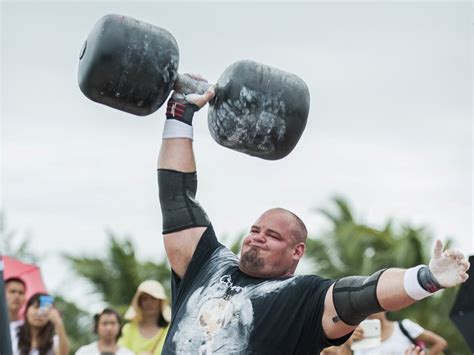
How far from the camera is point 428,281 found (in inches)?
193

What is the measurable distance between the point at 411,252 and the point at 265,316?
1389cm

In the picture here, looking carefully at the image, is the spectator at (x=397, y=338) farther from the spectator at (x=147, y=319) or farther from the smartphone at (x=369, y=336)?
the spectator at (x=147, y=319)

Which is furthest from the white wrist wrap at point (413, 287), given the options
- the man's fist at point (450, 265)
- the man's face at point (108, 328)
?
the man's face at point (108, 328)

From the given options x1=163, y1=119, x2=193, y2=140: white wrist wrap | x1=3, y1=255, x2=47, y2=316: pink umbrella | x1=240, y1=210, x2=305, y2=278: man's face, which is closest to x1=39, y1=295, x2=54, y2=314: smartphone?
x1=3, y1=255, x2=47, y2=316: pink umbrella

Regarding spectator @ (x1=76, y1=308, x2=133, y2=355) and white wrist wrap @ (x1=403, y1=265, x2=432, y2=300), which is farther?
spectator @ (x1=76, y1=308, x2=133, y2=355)

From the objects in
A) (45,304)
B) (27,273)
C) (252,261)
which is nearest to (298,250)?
(252,261)

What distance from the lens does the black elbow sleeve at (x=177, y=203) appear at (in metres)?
5.98

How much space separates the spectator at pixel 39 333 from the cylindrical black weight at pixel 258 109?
396cm

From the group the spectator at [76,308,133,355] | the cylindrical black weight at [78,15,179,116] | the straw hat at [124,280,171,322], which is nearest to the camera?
the cylindrical black weight at [78,15,179,116]

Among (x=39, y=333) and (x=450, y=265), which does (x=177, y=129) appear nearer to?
(x=450, y=265)

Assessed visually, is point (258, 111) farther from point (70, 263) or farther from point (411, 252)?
point (70, 263)

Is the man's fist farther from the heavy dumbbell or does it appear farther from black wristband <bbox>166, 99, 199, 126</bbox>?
black wristband <bbox>166, 99, 199, 126</bbox>

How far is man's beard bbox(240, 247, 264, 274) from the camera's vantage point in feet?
18.5

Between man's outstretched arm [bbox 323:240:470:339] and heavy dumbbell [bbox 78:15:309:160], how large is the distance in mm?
1048
